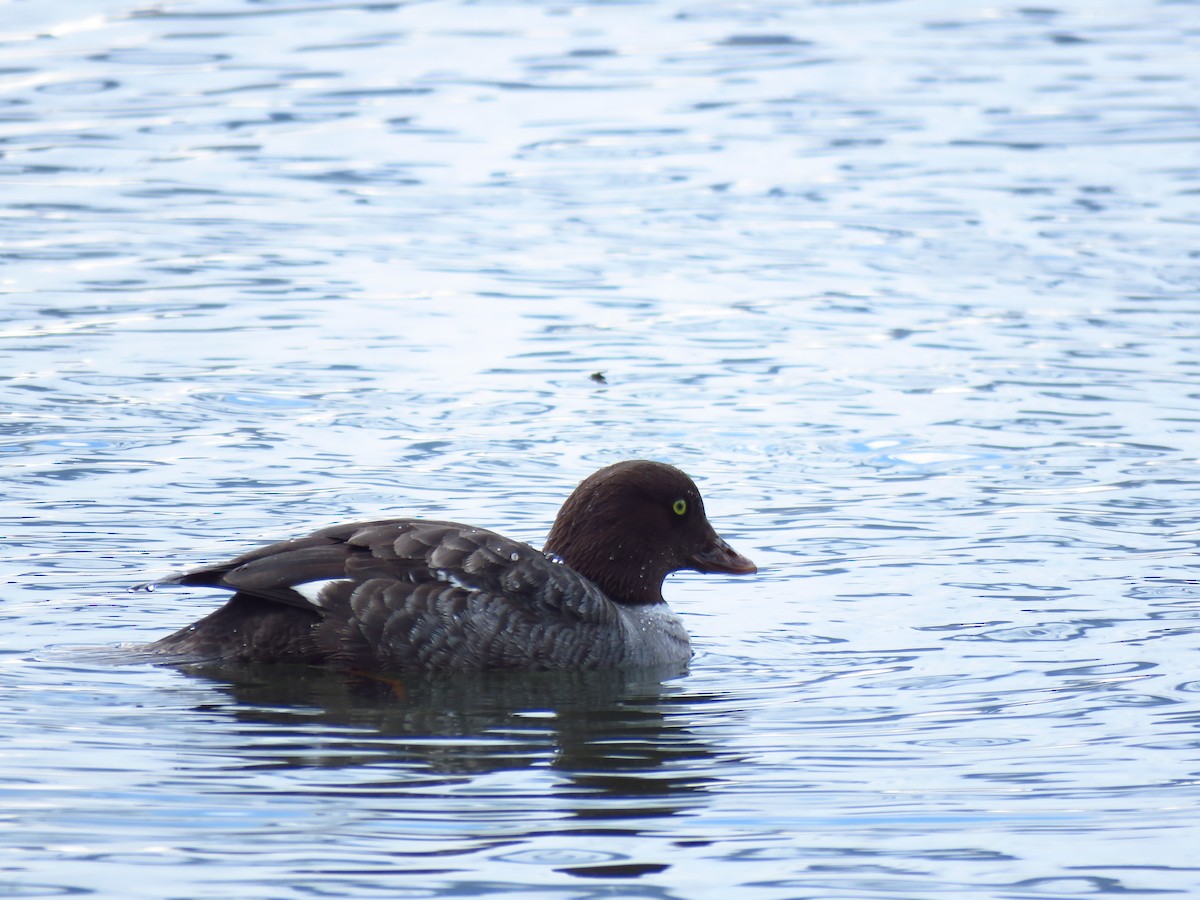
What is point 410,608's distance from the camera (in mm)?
8375

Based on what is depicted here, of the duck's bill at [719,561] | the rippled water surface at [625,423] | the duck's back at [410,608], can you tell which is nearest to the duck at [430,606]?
the duck's back at [410,608]

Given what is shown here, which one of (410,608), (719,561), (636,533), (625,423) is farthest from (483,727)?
(625,423)

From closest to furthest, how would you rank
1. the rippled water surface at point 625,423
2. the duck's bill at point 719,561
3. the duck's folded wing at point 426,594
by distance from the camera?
the rippled water surface at point 625,423, the duck's folded wing at point 426,594, the duck's bill at point 719,561

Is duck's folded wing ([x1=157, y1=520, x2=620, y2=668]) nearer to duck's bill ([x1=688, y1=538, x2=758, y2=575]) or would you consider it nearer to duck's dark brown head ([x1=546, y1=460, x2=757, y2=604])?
duck's dark brown head ([x1=546, y1=460, x2=757, y2=604])

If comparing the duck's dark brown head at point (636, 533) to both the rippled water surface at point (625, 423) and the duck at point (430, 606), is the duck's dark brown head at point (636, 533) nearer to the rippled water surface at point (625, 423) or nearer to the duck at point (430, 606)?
the duck at point (430, 606)

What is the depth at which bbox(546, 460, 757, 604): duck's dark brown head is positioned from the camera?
→ 912cm

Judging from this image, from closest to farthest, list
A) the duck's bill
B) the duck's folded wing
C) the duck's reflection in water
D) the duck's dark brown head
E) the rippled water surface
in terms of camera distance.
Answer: the rippled water surface, the duck's reflection in water, the duck's folded wing, the duck's dark brown head, the duck's bill

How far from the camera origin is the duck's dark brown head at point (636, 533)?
9117 millimetres

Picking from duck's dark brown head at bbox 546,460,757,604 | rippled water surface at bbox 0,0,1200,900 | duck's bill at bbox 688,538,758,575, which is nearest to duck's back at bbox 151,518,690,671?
rippled water surface at bbox 0,0,1200,900

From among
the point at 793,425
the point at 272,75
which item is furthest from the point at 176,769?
the point at 272,75

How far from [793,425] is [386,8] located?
15.0m

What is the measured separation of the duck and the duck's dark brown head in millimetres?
12

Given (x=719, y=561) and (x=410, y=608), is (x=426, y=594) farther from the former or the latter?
(x=719, y=561)

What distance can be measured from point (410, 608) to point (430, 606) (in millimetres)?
86
